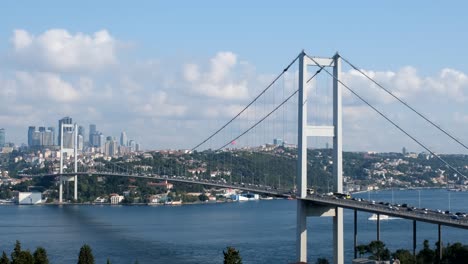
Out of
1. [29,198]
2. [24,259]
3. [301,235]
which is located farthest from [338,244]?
[29,198]

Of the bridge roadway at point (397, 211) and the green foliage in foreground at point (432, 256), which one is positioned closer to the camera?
the bridge roadway at point (397, 211)

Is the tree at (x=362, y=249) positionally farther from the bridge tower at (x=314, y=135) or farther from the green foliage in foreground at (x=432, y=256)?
the bridge tower at (x=314, y=135)

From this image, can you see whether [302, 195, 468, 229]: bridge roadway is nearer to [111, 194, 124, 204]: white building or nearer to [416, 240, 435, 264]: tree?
[416, 240, 435, 264]: tree

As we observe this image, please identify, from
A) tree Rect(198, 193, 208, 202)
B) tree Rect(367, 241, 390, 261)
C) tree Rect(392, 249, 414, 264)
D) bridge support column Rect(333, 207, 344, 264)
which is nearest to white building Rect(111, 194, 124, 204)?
tree Rect(198, 193, 208, 202)

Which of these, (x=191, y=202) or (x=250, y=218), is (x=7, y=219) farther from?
(x=191, y=202)

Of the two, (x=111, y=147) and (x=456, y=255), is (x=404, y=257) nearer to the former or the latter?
(x=456, y=255)

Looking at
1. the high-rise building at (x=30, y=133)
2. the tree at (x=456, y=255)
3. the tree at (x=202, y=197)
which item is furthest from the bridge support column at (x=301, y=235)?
the high-rise building at (x=30, y=133)
